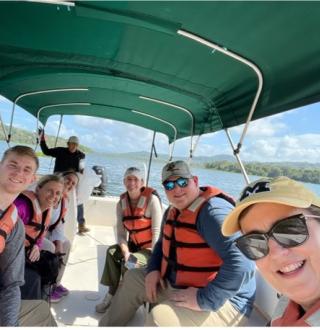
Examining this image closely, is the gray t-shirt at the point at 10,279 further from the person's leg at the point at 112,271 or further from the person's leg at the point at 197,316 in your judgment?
the person's leg at the point at 112,271

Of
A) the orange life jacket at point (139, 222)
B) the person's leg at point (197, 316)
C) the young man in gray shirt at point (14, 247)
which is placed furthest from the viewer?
the orange life jacket at point (139, 222)

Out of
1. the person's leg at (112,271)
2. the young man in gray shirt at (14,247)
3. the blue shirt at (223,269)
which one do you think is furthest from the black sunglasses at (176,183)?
the person's leg at (112,271)

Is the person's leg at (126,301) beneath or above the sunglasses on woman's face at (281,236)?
beneath

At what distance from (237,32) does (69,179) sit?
104 inches

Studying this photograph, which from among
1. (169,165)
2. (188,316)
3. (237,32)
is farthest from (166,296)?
(237,32)

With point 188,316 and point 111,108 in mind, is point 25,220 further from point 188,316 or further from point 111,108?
point 111,108

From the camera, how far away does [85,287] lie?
3.26 m

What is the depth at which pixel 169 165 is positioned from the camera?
8.18ft

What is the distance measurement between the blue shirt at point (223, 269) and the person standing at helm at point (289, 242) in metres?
0.76

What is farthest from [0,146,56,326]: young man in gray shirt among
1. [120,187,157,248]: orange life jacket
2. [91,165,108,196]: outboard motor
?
[91,165,108,196]: outboard motor

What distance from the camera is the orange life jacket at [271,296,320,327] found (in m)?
0.89

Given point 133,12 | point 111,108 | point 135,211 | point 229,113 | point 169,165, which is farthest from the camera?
point 111,108

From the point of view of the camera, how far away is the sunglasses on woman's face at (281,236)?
93 centimetres

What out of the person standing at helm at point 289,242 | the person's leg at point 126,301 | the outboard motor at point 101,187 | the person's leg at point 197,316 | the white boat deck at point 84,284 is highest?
the person standing at helm at point 289,242
